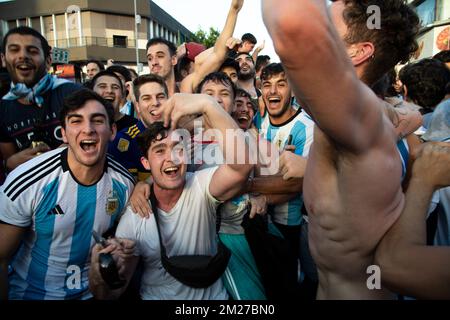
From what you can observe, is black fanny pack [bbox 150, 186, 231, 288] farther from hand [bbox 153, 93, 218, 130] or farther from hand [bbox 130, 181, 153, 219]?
hand [bbox 153, 93, 218, 130]

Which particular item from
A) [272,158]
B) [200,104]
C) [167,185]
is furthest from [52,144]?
[272,158]

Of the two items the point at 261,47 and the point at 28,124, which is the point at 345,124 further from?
the point at 261,47

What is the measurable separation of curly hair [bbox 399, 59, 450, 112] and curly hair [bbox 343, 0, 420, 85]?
219cm

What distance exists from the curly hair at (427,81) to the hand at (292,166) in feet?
6.57

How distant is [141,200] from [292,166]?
3.42ft

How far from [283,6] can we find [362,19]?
0.58 m

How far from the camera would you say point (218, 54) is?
11.3 feet

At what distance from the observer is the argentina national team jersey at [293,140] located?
263cm

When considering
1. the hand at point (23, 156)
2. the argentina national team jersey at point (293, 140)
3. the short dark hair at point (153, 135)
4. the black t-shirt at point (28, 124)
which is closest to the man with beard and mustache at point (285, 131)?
the argentina national team jersey at point (293, 140)

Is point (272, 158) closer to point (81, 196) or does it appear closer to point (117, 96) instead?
point (81, 196)

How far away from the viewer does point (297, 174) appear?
76.0 inches

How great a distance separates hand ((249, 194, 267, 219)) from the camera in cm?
196

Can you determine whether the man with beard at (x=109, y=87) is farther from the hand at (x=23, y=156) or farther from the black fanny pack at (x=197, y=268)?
the black fanny pack at (x=197, y=268)

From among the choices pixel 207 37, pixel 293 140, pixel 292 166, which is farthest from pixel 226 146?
pixel 207 37
